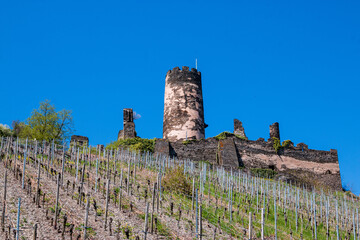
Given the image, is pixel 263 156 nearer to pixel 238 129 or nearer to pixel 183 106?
pixel 238 129

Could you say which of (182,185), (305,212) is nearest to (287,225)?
(305,212)

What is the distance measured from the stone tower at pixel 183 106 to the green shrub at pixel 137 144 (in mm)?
2353

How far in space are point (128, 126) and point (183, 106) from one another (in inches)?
156

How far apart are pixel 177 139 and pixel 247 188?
1098 centimetres

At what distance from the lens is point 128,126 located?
90.3 feet

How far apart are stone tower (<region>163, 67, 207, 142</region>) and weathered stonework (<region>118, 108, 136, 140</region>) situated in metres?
2.28

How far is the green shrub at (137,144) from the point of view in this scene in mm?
24797

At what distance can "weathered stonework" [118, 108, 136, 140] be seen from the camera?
27.2 m

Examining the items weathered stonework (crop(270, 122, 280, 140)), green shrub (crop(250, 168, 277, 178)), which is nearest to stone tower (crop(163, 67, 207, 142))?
green shrub (crop(250, 168, 277, 178))

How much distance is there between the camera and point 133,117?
28969 millimetres

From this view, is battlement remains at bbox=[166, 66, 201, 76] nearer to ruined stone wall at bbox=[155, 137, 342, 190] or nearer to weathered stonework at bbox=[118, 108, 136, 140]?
weathered stonework at bbox=[118, 108, 136, 140]

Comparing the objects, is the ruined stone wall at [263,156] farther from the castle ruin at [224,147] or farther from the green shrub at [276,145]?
the green shrub at [276,145]

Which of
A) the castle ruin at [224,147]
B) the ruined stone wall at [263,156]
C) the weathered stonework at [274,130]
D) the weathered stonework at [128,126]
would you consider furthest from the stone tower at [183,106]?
the weathered stonework at [274,130]

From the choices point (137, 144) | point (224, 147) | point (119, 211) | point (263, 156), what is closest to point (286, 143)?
point (263, 156)
